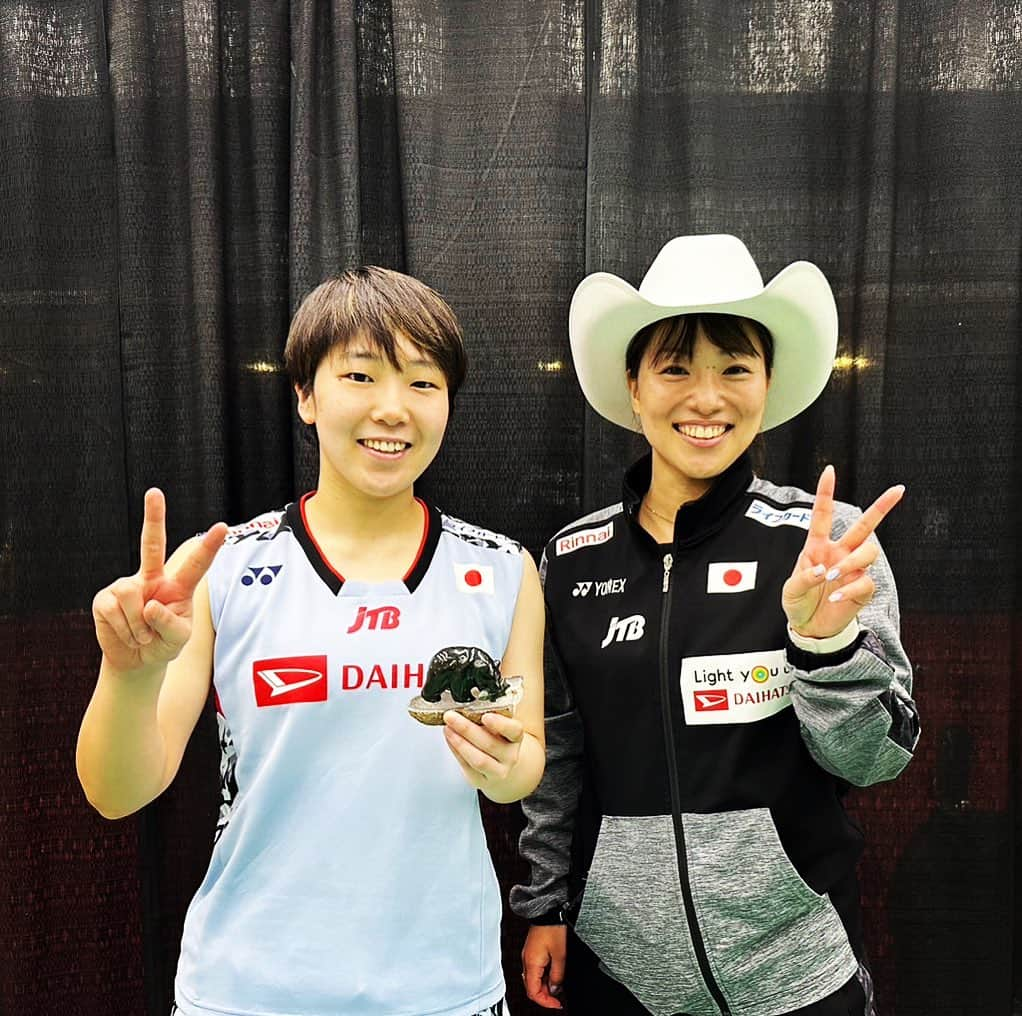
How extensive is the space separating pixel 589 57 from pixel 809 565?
1.51 metres

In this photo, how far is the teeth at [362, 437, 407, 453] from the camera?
160cm

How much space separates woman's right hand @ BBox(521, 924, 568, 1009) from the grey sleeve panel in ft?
0.23

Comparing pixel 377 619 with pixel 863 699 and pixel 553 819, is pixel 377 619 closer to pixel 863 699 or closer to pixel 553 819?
pixel 553 819

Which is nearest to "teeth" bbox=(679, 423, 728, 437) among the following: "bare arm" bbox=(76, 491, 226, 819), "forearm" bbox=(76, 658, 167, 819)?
"bare arm" bbox=(76, 491, 226, 819)

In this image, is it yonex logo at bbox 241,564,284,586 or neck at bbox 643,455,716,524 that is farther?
neck at bbox 643,455,716,524

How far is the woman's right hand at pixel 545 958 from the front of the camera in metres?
1.95

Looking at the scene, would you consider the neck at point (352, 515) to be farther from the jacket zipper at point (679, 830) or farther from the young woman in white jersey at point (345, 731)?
the jacket zipper at point (679, 830)

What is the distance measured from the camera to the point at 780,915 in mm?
1664

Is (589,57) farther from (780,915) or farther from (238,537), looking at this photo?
(780,915)

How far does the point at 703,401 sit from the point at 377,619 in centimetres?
71

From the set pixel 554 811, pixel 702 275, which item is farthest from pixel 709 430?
pixel 554 811

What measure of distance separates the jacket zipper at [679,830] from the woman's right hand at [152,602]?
0.84m

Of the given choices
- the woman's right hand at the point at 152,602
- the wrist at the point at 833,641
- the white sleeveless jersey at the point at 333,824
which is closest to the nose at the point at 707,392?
the wrist at the point at 833,641

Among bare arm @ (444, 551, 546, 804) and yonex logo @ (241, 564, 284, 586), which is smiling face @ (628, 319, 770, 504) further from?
yonex logo @ (241, 564, 284, 586)
